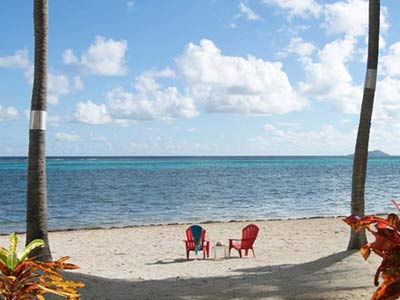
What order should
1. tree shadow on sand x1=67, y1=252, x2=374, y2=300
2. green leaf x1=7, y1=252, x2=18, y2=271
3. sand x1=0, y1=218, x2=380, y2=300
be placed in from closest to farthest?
green leaf x1=7, y1=252, x2=18, y2=271 < tree shadow on sand x1=67, y1=252, x2=374, y2=300 < sand x1=0, y1=218, x2=380, y2=300

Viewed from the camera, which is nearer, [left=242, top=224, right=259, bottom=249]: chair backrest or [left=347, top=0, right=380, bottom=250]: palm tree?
[left=347, top=0, right=380, bottom=250]: palm tree

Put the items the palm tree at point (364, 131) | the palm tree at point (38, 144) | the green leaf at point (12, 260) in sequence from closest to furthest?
the green leaf at point (12, 260), the palm tree at point (38, 144), the palm tree at point (364, 131)

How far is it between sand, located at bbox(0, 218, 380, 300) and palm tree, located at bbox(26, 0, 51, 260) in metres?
0.77

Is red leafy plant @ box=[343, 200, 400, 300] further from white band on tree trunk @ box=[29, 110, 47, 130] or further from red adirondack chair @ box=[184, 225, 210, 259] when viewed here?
red adirondack chair @ box=[184, 225, 210, 259]

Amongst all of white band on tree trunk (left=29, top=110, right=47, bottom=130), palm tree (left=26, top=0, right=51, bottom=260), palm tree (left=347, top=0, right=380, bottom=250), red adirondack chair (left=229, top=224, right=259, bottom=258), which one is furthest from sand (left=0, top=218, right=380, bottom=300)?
white band on tree trunk (left=29, top=110, right=47, bottom=130)

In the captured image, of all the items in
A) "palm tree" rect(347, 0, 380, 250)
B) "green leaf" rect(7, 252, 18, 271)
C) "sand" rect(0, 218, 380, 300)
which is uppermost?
"palm tree" rect(347, 0, 380, 250)

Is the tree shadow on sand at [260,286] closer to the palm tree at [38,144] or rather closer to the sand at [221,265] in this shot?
the sand at [221,265]

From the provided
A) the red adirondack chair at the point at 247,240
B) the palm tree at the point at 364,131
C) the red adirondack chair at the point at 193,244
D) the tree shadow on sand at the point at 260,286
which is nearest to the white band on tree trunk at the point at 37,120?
the tree shadow on sand at the point at 260,286

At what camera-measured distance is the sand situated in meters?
6.36

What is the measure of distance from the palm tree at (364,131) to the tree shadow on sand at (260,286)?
0.72m

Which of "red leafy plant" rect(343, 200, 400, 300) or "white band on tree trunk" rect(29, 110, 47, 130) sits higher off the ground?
"white band on tree trunk" rect(29, 110, 47, 130)

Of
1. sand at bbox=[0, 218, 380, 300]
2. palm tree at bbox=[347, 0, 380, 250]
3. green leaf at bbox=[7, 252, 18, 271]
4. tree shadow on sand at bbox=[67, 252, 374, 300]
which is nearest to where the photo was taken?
green leaf at bbox=[7, 252, 18, 271]

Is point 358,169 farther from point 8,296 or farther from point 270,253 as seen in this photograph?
point 8,296

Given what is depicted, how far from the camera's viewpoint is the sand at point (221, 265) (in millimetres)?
6359
